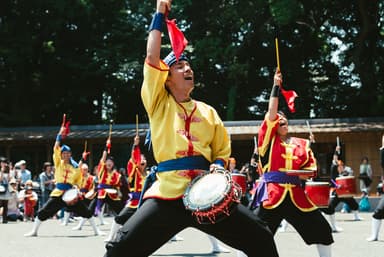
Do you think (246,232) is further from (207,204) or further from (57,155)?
(57,155)

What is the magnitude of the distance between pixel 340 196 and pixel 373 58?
51.8ft

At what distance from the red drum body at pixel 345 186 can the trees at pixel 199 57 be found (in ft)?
42.6

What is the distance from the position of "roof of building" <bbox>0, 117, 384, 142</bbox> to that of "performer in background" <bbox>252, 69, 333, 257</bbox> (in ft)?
50.9

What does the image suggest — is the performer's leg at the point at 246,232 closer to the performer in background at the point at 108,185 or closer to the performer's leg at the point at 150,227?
the performer's leg at the point at 150,227

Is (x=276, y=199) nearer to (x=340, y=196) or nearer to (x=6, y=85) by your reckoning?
(x=340, y=196)

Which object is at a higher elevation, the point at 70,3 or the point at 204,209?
the point at 70,3

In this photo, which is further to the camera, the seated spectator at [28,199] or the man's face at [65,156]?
the seated spectator at [28,199]

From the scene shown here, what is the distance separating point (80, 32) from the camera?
1176 inches

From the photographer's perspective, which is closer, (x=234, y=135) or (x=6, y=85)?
(x=234, y=135)

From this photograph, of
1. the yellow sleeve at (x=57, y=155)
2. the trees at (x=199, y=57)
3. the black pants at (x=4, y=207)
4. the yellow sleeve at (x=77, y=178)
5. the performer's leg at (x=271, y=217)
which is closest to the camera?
the performer's leg at (x=271, y=217)

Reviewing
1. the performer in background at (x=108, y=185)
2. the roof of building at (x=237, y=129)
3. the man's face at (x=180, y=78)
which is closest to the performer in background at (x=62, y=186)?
the performer in background at (x=108, y=185)

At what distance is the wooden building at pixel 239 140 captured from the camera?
2259 centimetres

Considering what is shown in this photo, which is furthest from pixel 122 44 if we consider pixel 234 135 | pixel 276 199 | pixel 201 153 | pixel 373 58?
pixel 201 153

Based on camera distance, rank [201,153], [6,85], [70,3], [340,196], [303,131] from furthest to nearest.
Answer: [6,85] < [70,3] < [303,131] < [340,196] < [201,153]
